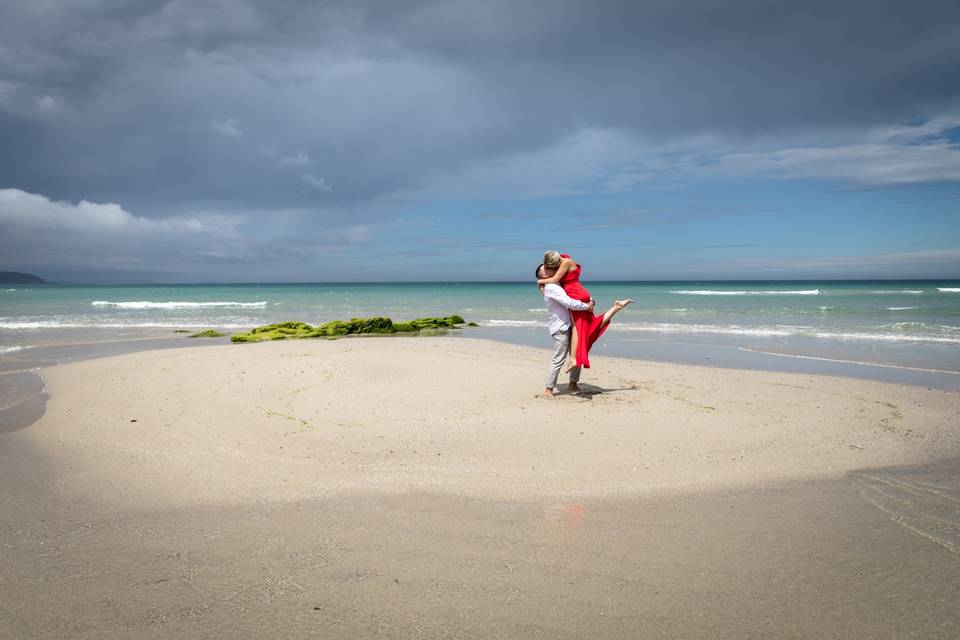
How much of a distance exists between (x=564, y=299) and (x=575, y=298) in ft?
0.90

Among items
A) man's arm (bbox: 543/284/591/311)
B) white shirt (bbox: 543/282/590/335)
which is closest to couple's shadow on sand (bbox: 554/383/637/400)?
white shirt (bbox: 543/282/590/335)

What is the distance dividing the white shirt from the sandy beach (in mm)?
1133

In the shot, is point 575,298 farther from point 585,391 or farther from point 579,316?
point 585,391

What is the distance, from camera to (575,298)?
8.39m

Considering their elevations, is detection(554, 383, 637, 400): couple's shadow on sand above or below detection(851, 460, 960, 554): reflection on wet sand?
above

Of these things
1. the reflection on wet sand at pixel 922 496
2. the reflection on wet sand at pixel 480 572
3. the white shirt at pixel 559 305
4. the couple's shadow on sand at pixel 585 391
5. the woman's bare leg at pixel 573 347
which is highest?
the white shirt at pixel 559 305

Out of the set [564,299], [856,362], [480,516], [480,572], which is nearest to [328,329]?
[564,299]

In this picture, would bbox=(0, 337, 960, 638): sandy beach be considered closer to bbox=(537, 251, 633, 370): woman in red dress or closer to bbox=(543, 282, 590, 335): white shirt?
bbox=(537, 251, 633, 370): woman in red dress

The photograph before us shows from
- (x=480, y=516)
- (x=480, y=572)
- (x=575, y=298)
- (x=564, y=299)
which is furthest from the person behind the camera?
(x=575, y=298)

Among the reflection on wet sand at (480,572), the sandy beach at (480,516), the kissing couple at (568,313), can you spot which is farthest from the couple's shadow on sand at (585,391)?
the reflection on wet sand at (480,572)

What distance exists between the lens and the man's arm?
8.20m

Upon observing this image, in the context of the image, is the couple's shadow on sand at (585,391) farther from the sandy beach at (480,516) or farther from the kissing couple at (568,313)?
the sandy beach at (480,516)

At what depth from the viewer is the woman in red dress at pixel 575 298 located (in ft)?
27.3

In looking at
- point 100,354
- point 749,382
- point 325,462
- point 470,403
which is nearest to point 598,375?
point 749,382
